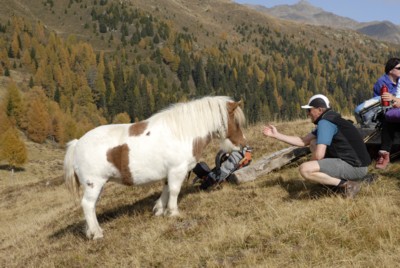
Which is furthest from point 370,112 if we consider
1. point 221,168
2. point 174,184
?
point 174,184

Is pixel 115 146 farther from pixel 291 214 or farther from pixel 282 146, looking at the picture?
pixel 282 146

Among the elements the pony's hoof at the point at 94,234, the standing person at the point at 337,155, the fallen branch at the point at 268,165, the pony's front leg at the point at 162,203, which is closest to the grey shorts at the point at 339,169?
the standing person at the point at 337,155

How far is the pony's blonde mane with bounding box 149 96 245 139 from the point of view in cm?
809

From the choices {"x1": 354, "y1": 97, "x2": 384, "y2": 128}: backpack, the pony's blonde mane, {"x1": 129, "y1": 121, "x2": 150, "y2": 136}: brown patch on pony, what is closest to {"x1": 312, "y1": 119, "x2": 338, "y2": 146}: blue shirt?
the pony's blonde mane

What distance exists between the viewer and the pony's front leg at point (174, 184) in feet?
26.0

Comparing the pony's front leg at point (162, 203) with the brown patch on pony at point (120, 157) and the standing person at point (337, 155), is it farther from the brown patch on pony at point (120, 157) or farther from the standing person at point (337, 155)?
the standing person at point (337, 155)

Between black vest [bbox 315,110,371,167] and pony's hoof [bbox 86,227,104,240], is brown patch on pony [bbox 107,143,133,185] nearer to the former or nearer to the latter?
pony's hoof [bbox 86,227,104,240]

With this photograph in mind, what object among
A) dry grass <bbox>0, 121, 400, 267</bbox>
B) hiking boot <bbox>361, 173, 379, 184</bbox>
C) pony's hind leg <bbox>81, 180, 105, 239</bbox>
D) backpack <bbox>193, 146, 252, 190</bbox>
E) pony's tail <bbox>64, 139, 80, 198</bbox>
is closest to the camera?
dry grass <bbox>0, 121, 400, 267</bbox>

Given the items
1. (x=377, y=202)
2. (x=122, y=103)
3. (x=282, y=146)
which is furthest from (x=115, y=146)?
(x=122, y=103)

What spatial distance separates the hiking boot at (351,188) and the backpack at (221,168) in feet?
11.4

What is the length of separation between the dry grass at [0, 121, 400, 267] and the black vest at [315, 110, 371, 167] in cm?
69

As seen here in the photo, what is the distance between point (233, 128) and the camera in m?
8.66

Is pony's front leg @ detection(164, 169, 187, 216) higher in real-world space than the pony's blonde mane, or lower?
lower

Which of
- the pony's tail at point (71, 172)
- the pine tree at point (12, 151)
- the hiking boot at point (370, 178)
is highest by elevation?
A: the hiking boot at point (370, 178)
